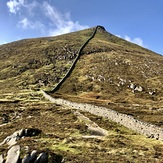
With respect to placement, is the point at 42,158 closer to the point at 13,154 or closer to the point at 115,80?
the point at 13,154

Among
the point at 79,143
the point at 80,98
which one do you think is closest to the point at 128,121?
the point at 79,143

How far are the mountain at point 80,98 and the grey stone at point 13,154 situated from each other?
768mm

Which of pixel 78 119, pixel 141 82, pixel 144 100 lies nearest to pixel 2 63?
pixel 141 82

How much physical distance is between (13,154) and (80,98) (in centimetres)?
6556

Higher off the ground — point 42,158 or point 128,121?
point 128,121

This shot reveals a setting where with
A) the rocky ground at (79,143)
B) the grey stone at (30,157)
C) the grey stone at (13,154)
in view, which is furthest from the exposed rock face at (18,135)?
the grey stone at (30,157)

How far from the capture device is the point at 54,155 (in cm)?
2788

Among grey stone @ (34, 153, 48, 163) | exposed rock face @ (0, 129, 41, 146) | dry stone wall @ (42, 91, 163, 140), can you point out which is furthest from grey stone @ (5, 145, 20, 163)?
dry stone wall @ (42, 91, 163, 140)

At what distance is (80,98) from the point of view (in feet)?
307

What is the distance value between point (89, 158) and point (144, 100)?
7859cm

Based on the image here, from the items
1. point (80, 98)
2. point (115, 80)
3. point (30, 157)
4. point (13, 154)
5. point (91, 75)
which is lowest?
point (13, 154)

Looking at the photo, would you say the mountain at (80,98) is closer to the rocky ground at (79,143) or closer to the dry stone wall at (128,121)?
the rocky ground at (79,143)

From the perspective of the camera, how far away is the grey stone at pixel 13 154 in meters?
27.0

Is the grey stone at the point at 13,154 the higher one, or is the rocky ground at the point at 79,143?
the rocky ground at the point at 79,143
